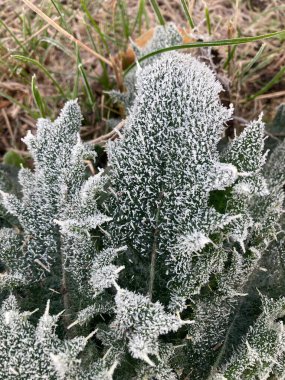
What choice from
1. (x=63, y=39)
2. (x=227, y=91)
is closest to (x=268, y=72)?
(x=227, y=91)

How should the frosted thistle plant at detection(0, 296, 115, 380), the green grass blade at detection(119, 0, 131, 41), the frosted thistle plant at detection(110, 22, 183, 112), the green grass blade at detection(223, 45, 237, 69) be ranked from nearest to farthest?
1. the frosted thistle plant at detection(0, 296, 115, 380)
2. the frosted thistle plant at detection(110, 22, 183, 112)
3. the green grass blade at detection(223, 45, 237, 69)
4. the green grass blade at detection(119, 0, 131, 41)

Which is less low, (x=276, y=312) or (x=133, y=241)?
Result: (x=133, y=241)

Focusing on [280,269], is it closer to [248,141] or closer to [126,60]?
[248,141]

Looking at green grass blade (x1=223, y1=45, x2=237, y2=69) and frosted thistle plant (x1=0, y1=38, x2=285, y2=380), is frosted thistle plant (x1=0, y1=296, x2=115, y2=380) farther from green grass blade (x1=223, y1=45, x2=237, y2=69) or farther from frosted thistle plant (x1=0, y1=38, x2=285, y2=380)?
green grass blade (x1=223, y1=45, x2=237, y2=69)

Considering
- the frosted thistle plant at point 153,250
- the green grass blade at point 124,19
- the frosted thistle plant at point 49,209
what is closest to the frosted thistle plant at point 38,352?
the frosted thistle plant at point 153,250

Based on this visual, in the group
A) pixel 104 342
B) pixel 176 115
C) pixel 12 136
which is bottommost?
pixel 104 342

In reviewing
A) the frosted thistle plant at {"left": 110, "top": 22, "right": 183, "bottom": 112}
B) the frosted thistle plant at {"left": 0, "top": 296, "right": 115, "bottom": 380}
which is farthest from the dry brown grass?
the frosted thistle plant at {"left": 0, "top": 296, "right": 115, "bottom": 380}

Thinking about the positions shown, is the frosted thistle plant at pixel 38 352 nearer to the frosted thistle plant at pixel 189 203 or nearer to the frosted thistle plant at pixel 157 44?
the frosted thistle plant at pixel 189 203

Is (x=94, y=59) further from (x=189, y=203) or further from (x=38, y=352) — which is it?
(x=38, y=352)

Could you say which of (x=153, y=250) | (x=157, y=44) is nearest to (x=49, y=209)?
(x=153, y=250)
